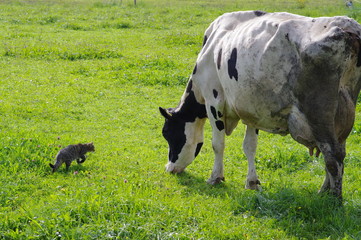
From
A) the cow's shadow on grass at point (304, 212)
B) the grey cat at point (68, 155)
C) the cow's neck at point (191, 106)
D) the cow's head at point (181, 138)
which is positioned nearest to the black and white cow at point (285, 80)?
the cow's shadow on grass at point (304, 212)

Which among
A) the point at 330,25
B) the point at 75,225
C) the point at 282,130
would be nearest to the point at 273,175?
the point at 282,130

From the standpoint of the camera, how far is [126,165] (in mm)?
8867

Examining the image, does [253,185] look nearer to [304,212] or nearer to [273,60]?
[304,212]

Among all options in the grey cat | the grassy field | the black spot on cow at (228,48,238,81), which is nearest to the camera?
the grassy field

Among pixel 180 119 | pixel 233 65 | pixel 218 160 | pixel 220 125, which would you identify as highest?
pixel 233 65

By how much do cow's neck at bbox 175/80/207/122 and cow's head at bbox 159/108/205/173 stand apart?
0.04 meters

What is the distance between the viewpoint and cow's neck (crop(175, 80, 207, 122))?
870cm

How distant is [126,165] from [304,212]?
334 centimetres

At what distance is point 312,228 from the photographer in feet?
20.5

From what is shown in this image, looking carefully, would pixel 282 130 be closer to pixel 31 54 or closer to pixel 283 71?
pixel 283 71

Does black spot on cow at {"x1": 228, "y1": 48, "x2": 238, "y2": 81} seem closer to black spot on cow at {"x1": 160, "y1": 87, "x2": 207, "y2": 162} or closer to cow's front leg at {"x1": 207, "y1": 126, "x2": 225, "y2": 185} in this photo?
cow's front leg at {"x1": 207, "y1": 126, "x2": 225, "y2": 185}

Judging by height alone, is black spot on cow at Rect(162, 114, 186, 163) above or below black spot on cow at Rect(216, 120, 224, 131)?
below

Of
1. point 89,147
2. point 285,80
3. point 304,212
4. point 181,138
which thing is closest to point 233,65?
point 285,80

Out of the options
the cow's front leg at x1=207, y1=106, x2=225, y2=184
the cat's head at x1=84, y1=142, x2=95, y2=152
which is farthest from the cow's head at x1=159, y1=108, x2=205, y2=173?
the cat's head at x1=84, y1=142, x2=95, y2=152
